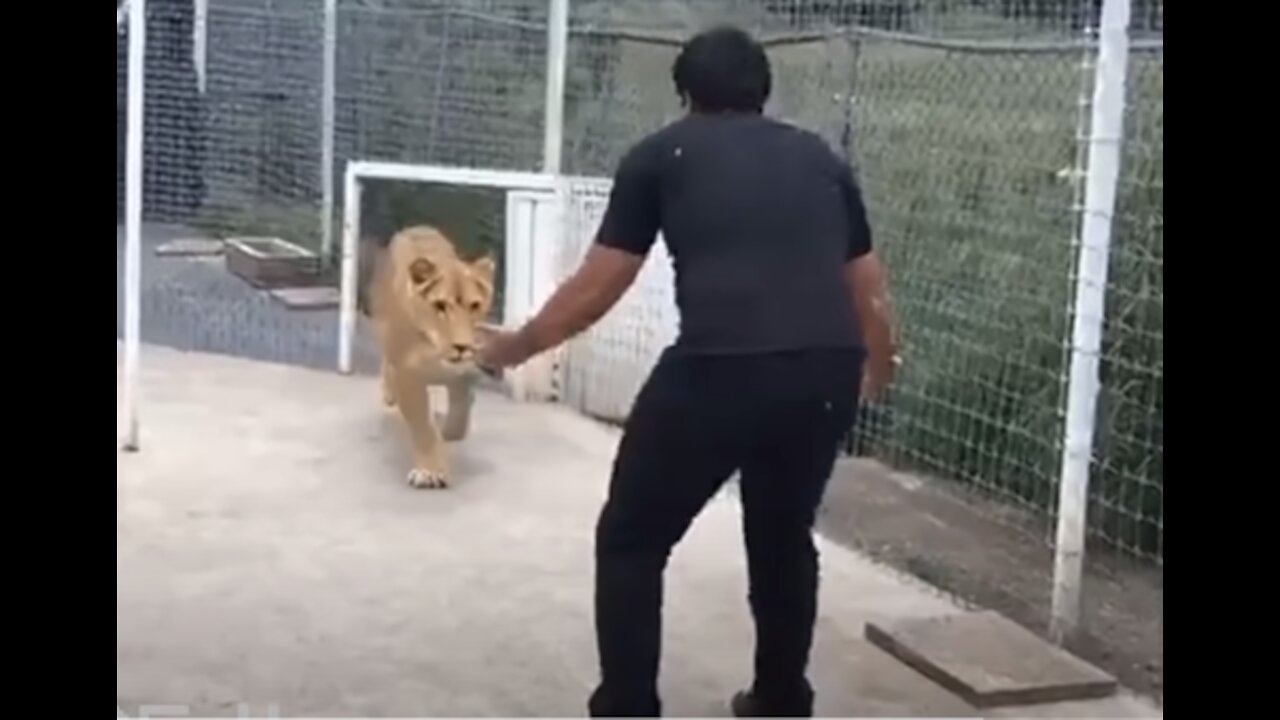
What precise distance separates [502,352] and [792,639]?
814 millimetres

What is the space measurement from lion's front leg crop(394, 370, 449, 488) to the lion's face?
0.24 metres

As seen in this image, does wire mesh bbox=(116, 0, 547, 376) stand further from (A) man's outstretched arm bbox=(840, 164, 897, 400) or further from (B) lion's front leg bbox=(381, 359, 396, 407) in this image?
(A) man's outstretched arm bbox=(840, 164, 897, 400)

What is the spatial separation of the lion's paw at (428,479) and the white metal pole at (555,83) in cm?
194

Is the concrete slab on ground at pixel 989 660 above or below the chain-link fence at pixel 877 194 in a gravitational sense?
below

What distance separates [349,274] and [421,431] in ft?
6.89

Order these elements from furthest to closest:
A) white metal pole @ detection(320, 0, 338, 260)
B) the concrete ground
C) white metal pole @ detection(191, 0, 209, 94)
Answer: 1. white metal pole @ detection(191, 0, 209, 94)
2. white metal pole @ detection(320, 0, 338, 260)
3. the concrete ground

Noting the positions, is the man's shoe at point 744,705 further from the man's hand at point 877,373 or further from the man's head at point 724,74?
the man's head at point 724,74

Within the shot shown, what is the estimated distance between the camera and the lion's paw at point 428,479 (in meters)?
6.21

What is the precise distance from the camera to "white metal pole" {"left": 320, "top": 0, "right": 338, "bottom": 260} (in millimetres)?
9734

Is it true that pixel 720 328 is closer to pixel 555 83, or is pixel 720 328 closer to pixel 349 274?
pixel 555 83

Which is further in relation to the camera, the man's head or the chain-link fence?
the chain-link fence

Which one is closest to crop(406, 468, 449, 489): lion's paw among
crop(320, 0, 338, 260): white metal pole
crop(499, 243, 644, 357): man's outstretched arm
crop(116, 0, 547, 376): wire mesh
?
crop(116, 0, 547, 376): wire mesh

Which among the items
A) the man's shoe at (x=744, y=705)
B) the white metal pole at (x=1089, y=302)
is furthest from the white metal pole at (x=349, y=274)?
the man's shoe at (x=744, y=705)
